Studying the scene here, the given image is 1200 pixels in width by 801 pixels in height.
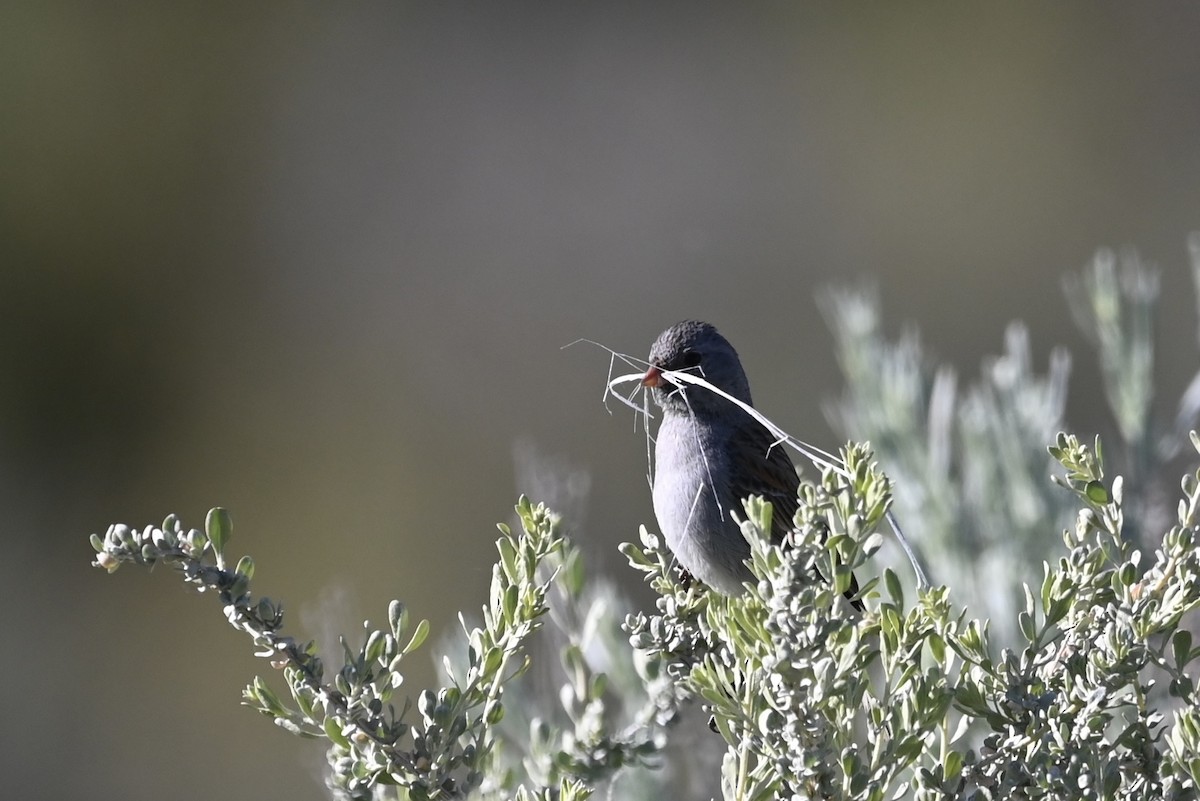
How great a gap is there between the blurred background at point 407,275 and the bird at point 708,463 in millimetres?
2599

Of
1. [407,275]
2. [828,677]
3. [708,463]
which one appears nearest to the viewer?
[828,677]

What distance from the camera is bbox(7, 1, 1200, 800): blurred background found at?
4980 millimetres

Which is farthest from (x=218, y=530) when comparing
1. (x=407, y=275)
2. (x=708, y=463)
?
(x=407, y=275)

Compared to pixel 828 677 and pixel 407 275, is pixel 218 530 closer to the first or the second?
pixel 828 677

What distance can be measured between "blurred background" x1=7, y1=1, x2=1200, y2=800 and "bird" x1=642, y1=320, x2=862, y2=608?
8.53 ft

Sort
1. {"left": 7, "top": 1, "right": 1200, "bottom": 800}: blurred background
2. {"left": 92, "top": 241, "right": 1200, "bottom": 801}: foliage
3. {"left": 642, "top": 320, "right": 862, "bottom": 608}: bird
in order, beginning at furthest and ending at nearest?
{"left": 7, "top": 1, "right": 1200, "bottom": 800}: blurred background
{"left": 642, "top": 320, "right": 862, "bottom": 608}: bird
{"left": 92, "top": 241, "right": 1200, "bottom": 801}: foliage

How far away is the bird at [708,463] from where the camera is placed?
65.4 inches

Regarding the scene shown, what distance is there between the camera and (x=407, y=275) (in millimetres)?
5551

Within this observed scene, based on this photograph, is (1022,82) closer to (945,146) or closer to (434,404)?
(945,146)

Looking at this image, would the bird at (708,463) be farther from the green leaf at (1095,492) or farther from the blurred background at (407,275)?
the blurred background at (407,275)

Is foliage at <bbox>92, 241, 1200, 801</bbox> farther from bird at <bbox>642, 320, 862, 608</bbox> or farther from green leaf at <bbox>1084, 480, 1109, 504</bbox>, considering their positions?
bird at <bbox>642, 320, 862, 608</bbox>

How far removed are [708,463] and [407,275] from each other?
3968 millimetres

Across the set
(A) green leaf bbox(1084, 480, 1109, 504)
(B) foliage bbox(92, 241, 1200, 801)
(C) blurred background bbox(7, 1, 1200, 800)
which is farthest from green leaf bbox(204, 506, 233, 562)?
(C) blurred background bbox(7, 1, 1200, 800)

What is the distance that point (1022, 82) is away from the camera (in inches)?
244
